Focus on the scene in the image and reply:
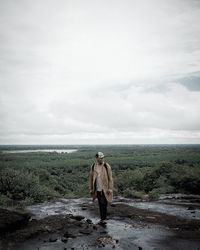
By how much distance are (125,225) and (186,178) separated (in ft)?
36.9

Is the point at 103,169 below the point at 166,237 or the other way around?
the other way around

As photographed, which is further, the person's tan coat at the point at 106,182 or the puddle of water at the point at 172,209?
the puddle of water at the point at 172,209

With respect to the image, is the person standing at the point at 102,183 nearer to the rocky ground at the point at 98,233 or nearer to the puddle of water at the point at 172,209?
the rocky ground at the point at 98,233

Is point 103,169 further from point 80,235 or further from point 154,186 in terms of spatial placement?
point 154,186

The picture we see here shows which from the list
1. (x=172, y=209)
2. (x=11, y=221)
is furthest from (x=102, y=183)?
(x=172, y=209)

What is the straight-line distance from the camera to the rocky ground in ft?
22.9

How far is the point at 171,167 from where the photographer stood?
23281 millimetres

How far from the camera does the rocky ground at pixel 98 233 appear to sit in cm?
698

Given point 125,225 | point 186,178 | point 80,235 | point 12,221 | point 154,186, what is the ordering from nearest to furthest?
point 80,235 → point 12,221 → point 125,225 → point 186,178 → point 154,186

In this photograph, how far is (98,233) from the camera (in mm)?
7891

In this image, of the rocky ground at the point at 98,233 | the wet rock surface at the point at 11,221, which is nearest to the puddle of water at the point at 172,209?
the rocky ground at the point at 98,233

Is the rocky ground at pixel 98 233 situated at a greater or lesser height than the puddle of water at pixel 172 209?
greater

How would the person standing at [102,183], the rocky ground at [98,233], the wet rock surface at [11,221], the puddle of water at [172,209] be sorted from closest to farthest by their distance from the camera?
→ the rocky ground at [98,233] < the wet rock surface at [11,221] < the person standing at [102,183] < the puddle of water at [172,209]

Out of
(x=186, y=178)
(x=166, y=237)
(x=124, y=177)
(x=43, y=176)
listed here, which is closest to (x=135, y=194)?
(x=186, y=178)
